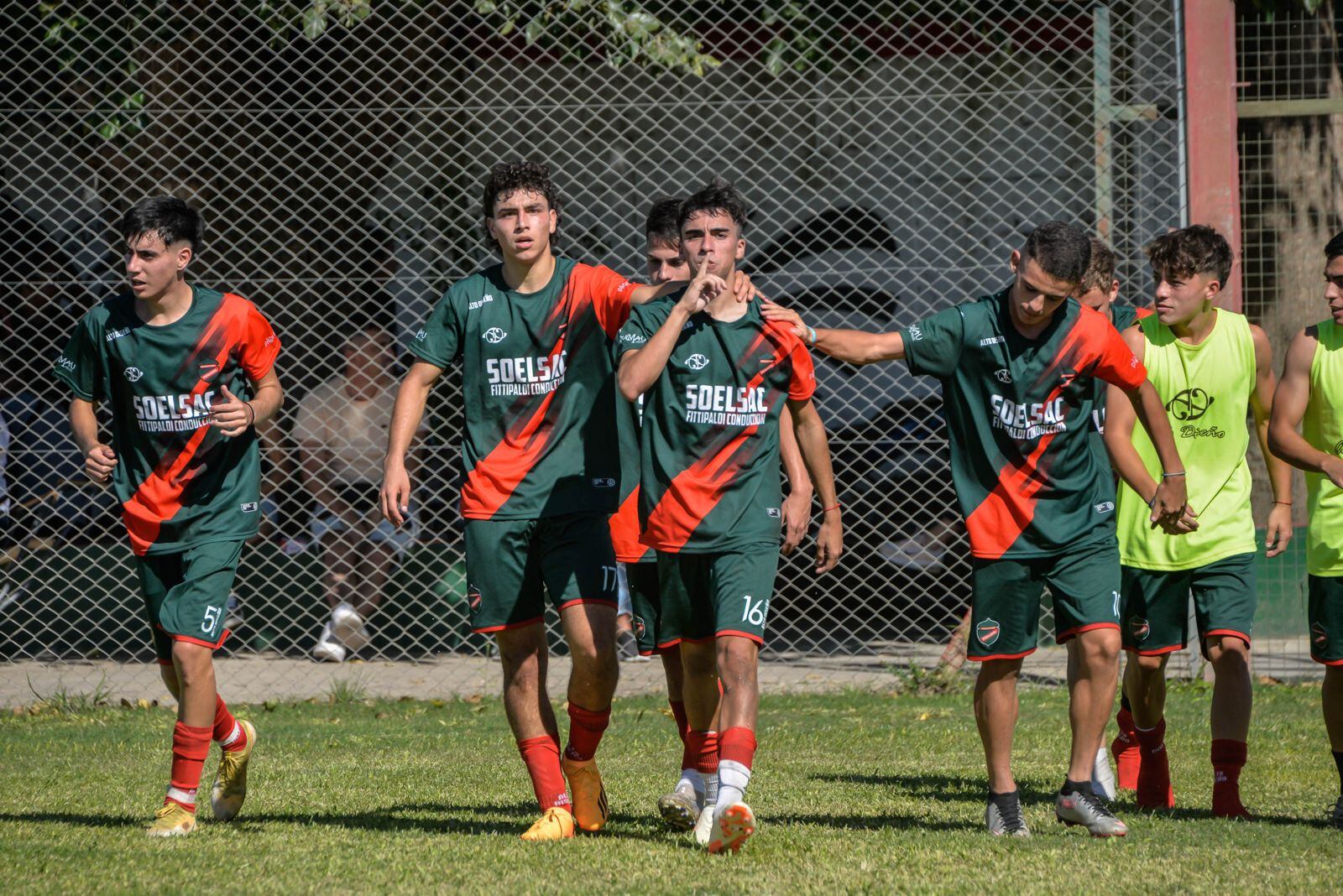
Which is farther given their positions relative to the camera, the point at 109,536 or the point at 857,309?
the point at 857,309

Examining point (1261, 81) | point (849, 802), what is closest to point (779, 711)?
point (849, 802)

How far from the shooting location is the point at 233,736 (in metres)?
5.36

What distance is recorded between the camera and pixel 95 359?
5.28 m

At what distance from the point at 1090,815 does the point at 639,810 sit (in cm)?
155

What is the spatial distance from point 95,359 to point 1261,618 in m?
6.35

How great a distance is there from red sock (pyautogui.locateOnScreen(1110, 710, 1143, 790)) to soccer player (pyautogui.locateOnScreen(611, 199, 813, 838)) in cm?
144

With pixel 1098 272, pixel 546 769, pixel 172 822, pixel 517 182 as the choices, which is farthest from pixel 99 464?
pixel 1098 272

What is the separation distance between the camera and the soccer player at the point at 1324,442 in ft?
17.2

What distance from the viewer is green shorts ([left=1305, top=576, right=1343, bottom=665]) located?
17.2 feet

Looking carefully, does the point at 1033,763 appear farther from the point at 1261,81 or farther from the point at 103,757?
the point at 1261,81

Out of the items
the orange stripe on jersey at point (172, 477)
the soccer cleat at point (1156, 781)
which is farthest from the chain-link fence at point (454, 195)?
the soccer cleat at point (1156, 781)

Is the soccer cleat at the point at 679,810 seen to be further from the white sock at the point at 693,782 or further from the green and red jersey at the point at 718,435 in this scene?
the green and red jersey at the point at 718,435

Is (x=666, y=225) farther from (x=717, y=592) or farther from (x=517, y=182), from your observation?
(x=717, y=592)

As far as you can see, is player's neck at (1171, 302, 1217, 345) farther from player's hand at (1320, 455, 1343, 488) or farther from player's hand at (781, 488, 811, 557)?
player's hand at (781, 488, 811, 557)
